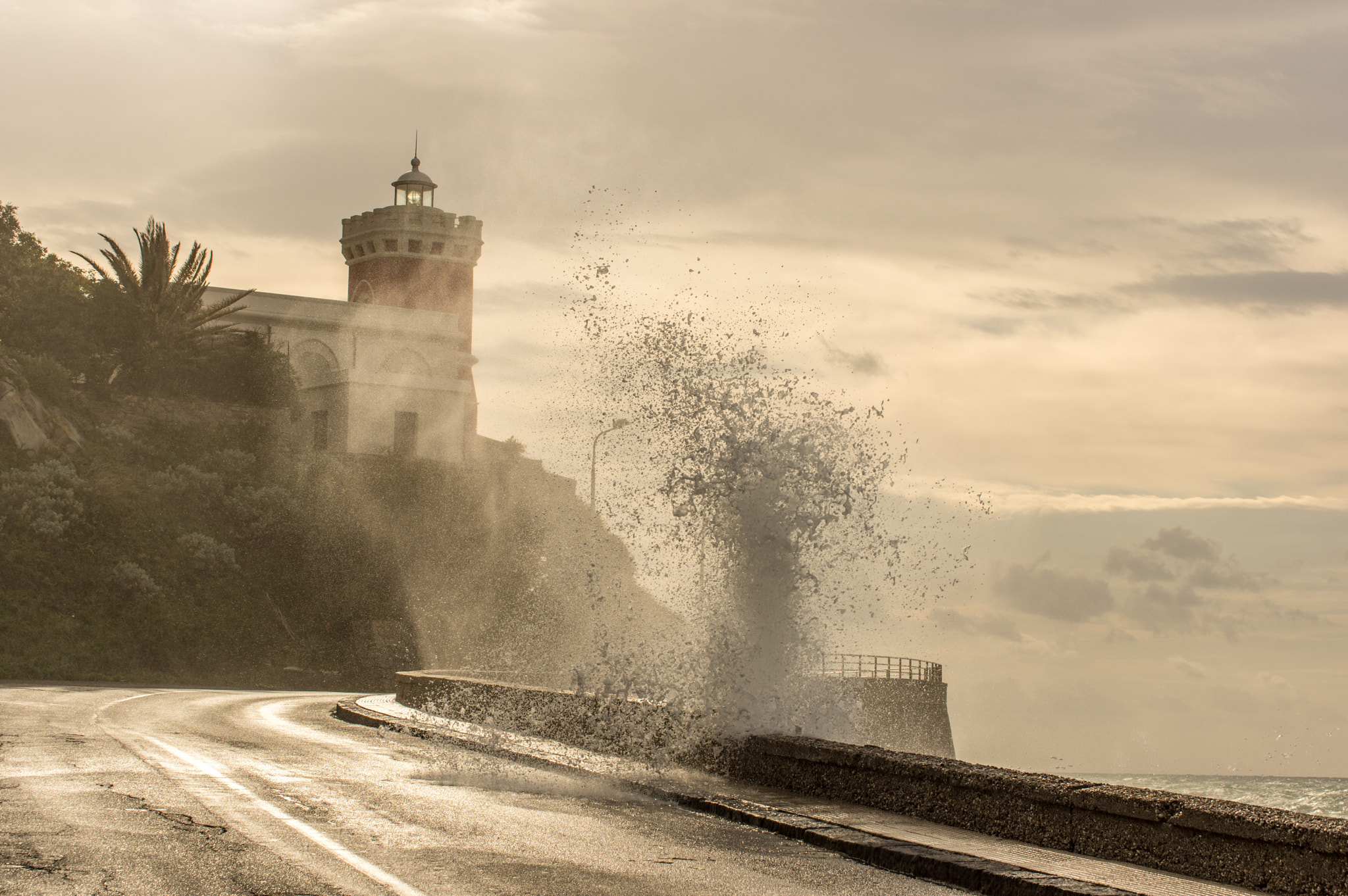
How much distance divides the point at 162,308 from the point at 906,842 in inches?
1913

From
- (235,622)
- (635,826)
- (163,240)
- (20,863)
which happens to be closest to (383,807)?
(635,826)

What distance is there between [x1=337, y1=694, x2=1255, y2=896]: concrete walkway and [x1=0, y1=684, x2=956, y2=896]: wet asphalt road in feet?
0.61

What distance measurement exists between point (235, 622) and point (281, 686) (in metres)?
4.66

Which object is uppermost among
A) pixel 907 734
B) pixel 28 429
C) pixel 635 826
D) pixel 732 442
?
pixel 28 429

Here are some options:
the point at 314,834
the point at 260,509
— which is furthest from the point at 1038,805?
the point at 260,509

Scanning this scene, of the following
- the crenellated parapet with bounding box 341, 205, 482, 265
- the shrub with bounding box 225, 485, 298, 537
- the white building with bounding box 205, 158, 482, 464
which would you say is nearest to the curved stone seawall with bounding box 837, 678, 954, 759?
the shrub with bounding box 225, 485, 298, 537

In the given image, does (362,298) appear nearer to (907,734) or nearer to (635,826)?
(907,734)

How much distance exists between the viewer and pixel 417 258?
60.5 metres

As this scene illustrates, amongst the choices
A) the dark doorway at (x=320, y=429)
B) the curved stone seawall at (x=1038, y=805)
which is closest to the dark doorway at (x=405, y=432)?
the dark doorway at (x=320, y=429)

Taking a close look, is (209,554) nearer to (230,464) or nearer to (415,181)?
(230,464)

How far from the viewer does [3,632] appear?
31438 millimetres

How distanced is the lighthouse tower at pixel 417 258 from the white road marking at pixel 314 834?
162 ft

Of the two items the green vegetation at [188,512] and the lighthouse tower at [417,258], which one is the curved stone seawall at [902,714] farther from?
the lighthouse tower at [417,258]

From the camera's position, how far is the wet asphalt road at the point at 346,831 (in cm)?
659
